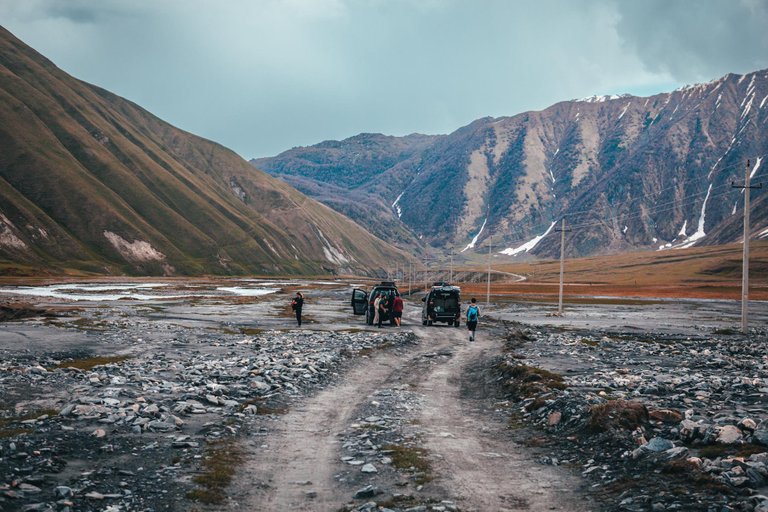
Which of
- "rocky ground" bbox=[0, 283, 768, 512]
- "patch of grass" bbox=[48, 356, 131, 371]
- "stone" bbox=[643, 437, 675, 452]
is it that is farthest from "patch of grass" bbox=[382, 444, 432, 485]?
"patch of grass" bbox=[48, 356, 131, 371]

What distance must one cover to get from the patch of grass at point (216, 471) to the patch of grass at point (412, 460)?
3278 mm

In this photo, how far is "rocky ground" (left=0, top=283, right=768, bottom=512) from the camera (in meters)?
11.2

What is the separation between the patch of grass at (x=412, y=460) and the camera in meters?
12.6

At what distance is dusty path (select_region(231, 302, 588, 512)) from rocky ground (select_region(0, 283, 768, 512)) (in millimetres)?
59

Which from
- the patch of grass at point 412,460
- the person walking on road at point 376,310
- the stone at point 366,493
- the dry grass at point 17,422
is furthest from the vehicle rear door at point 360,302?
the stone at point 366,493

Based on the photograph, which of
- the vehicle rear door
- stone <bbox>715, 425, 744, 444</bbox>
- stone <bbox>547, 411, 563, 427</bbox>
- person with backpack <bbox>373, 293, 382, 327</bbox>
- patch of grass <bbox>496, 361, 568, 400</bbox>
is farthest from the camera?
the vehicle rear door

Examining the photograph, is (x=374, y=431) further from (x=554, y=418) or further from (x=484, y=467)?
(x=554, y=418)

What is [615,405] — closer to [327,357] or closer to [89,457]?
[89,457]

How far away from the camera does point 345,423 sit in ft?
58.3

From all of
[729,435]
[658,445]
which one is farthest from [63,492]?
[729,435]

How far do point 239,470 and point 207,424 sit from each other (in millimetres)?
3958

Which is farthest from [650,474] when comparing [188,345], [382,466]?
[188,345]

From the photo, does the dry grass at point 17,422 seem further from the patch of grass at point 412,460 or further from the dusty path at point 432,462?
the patch of grass at point 412,460

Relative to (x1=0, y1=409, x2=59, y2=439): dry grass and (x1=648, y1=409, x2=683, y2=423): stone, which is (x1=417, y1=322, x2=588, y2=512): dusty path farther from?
(x1=0, y1=409, x2=59, y2=439): dry grass
